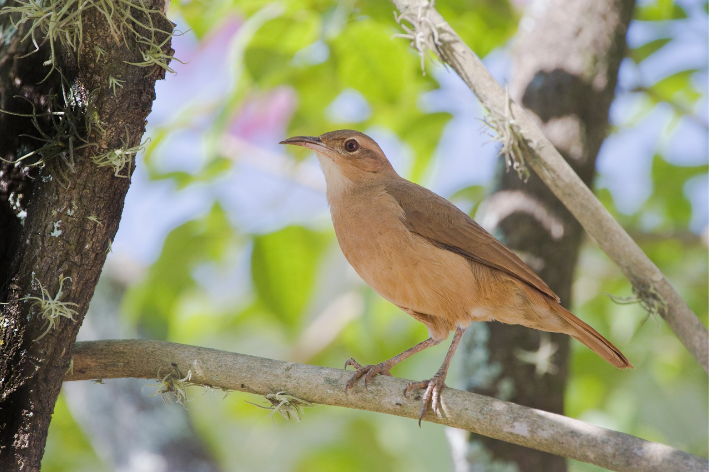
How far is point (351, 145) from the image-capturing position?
355cm

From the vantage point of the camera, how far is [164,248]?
3.93m

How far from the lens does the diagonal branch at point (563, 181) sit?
2.67 metres

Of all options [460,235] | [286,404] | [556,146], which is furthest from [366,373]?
[556,146]

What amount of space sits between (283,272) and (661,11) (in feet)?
10.4

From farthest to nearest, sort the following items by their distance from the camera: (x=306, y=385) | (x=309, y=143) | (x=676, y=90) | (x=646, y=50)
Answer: (x=676, y=90) → (x=646, y=50) → (x=309, y=143) → (x=306, y=385)

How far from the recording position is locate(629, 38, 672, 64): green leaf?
13.6ft

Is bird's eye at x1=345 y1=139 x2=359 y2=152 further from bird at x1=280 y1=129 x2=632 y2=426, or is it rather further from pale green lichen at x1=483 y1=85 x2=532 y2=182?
pale green lichen at x1=483 y1=85 x2=532 y2=182

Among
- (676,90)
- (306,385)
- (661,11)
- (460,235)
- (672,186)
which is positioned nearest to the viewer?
(306,385)

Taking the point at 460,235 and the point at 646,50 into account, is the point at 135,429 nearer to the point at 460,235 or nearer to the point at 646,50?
the point at 460,235

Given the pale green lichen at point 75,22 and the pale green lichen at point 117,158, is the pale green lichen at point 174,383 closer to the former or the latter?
the pale green lichen at point 117,158

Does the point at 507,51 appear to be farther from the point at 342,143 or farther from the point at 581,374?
the point at 581,374

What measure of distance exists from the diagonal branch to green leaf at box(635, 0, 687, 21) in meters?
1.78

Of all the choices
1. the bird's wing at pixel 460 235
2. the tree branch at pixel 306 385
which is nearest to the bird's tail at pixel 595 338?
the bird's wing at pixel 460 235

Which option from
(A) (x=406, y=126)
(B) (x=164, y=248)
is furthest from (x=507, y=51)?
(B) (x=164, y=248)
